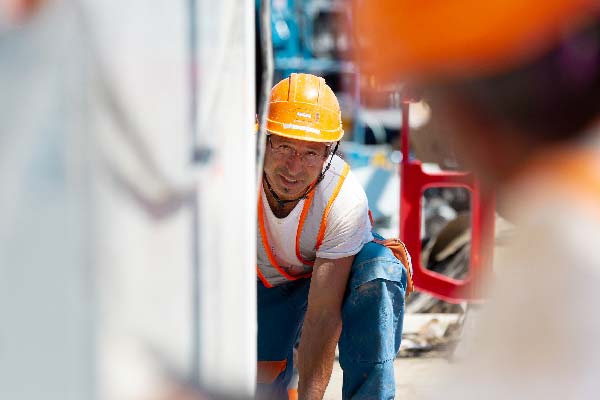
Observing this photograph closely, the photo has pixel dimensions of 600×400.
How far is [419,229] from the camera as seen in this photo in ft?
16.1

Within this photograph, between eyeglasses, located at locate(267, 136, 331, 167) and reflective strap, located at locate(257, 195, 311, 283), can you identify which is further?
reflective strap, located at locate(257, 195, 311, 283)

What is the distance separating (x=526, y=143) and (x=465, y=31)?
19cm

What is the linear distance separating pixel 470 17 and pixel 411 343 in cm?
397

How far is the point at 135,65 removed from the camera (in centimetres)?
119

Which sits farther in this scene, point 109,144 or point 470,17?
point 109,144

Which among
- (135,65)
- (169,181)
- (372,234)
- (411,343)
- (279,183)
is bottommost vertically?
(411,343)

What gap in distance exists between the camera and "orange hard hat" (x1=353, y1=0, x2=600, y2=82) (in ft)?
3.39

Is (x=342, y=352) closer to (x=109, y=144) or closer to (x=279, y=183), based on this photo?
(x=279, y=183)

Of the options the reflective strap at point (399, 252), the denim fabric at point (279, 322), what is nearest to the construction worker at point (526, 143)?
the reflective strap at point (399, 252)

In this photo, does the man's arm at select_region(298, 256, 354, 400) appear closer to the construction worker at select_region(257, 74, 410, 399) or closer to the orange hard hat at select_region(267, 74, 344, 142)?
the construction worker at select_region(257, 74, 410, 399)

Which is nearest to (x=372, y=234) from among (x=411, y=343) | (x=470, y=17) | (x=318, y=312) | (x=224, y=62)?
(x=318, y=312)

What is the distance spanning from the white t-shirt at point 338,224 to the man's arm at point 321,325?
5 centimetres

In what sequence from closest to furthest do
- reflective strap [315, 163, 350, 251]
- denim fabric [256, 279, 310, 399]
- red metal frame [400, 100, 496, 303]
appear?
1. reflective strap [315, 163, 350, 251]
2. denim fabric [256, 279, 310, 399]
3. red metal frame [400, 100, 496, 303]

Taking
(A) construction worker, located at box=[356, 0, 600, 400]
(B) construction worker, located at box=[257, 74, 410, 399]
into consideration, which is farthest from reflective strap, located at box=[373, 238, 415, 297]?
(A) construction worker, located at box=[356, 0, 600, 400]
